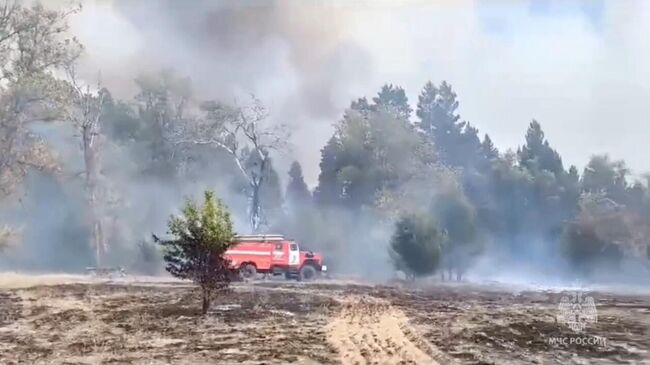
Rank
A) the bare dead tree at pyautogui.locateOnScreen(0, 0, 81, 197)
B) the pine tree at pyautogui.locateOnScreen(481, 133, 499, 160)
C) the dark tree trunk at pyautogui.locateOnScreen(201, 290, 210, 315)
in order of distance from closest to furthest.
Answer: the dark tree trunk at pyautogui.locateOnScreen(201, 290, 210, 315) → the pine tree at pyautogui.locateOnScreen(481, 133, 499, 160) → the bare dead tree at pyautogui.locateOnScreen(0, 0, 81, 197)

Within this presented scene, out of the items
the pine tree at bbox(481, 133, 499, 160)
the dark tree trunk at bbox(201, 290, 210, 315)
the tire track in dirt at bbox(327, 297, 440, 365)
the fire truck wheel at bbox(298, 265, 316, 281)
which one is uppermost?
the pine tree at bbox(481, 133, 499, 160)

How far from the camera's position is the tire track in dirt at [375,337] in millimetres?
5984

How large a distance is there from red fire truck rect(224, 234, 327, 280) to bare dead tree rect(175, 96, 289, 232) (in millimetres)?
475

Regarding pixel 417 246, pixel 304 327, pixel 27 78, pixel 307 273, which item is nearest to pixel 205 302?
pixel 304 327

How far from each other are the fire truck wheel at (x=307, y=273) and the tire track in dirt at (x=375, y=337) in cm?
340

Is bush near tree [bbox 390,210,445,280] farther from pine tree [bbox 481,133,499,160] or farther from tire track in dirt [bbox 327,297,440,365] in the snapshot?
tire track in dirt [bbox 327,297,440,365]

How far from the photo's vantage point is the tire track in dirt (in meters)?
5.98

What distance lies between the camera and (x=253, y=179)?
38.7 feet

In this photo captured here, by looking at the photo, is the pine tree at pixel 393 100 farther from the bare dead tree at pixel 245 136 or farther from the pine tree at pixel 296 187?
the pine tree at pixel 296 187

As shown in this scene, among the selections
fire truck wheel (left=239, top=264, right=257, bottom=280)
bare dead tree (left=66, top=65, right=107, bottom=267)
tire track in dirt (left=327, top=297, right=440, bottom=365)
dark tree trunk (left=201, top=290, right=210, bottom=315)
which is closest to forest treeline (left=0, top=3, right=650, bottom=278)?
bare dead tree (left=66, top=65, right=107, bottom=267)

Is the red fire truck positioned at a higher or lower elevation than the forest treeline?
lower

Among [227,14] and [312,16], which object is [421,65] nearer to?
[312,16]

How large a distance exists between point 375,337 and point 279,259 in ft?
18.0

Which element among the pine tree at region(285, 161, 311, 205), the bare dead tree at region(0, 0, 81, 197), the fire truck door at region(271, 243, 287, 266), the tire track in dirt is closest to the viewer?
the tire track in dirt
